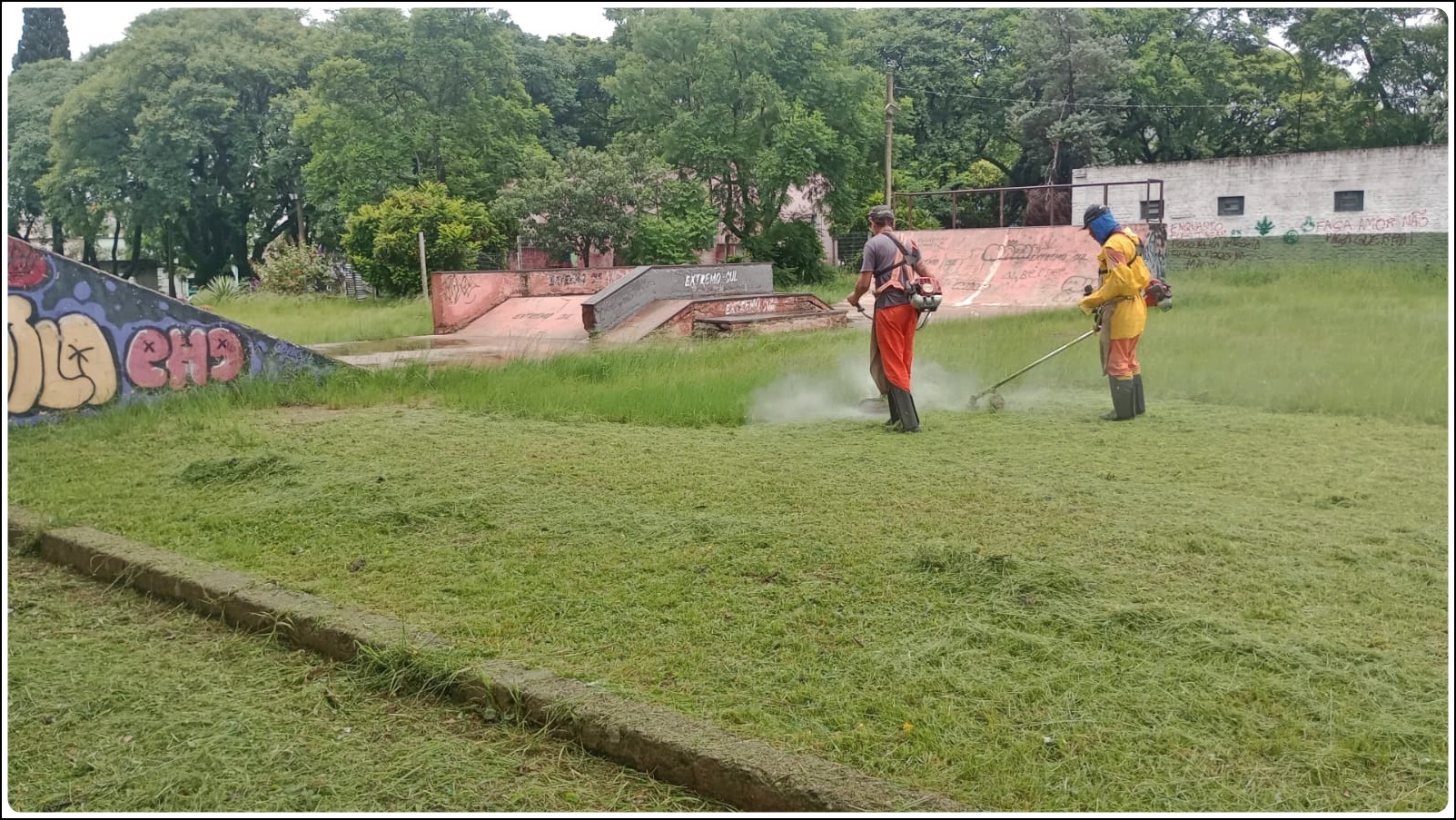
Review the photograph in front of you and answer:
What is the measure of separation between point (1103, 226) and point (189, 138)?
23106 millimetres

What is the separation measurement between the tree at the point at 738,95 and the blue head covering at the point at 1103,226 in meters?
14.5

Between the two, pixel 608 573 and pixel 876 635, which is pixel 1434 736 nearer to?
pixel 876 635

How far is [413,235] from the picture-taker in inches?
864

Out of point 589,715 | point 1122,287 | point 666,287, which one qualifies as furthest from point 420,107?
point 589,715

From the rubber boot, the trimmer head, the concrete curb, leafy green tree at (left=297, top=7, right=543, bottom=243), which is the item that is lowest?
the concrete curb

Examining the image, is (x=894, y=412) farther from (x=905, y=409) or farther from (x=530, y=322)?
(x=530, y=322)

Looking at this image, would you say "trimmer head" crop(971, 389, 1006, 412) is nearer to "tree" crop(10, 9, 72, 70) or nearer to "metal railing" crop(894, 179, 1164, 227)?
"metal railing" crop(894, 179, 1164, 227)

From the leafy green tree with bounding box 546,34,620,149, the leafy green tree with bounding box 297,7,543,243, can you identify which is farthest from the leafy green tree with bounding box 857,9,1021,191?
the leafy green tree with bounding box 297,7,543,243

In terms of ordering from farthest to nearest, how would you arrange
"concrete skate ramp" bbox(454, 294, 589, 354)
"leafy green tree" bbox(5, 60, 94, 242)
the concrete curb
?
"leafy green tree" bbox(5, 60, 94, 242) → "concrete skate ramp" bbox(454, 294, 589, 354) → the concrete curb

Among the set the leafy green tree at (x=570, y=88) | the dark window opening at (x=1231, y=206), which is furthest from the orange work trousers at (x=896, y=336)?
the dark window opening at (x=1231, y=206)

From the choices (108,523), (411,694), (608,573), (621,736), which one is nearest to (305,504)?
(108,523)

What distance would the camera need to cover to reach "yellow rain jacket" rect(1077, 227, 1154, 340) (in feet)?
27.5

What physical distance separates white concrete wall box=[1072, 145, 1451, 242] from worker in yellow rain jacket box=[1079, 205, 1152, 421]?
66.1 feet

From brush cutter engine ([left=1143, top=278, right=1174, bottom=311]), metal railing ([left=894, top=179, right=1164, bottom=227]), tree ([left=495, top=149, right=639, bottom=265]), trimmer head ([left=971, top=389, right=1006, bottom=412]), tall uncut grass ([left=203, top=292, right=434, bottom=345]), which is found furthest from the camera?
metal railing ([left=894, top=179, right=1164, bottom=227])
